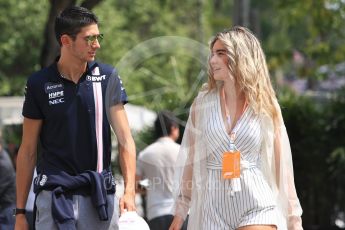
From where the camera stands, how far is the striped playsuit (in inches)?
185

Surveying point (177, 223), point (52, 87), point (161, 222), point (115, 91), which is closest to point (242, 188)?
point (177, 223)

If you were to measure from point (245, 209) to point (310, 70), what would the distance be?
31.7 ft

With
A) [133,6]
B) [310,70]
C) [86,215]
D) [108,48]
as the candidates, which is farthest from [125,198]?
[133,6]

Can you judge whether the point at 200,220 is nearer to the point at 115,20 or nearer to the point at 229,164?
the point at 229,164

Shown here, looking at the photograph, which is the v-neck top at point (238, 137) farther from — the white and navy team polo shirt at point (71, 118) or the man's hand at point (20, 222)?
the man's hand at point (20, 222)

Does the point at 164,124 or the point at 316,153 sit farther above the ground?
the point at 164,124

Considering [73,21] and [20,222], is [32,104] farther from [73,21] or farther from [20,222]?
[20,222]

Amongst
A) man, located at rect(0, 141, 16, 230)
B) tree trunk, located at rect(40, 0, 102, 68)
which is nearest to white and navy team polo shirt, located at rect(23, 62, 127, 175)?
man, located at rect(0, 141, 16, 230)

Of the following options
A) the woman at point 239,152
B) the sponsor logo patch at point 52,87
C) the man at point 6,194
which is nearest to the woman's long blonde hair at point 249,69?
the woman at point 239,152

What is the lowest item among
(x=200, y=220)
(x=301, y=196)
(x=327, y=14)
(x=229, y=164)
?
(x=301, y=196)

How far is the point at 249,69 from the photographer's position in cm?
479

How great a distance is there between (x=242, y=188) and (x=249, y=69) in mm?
635

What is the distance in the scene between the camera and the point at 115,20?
28.0 metres

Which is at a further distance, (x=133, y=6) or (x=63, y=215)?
(x=133, y=6)
